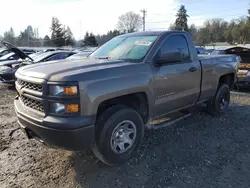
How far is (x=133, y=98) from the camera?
3.70 m

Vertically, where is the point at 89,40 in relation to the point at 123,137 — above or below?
above

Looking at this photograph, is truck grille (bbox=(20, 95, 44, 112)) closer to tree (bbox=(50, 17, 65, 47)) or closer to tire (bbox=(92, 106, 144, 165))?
tire (bbox=(92, 106, 144, 165))

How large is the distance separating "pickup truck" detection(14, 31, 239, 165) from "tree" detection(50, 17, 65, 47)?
7121 cm

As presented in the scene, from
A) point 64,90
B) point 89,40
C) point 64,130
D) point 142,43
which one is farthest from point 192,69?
point 89,40

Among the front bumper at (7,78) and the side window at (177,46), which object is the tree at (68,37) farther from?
the side window at (177,46)

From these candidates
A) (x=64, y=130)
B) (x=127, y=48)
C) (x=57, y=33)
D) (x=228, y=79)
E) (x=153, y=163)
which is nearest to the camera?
(x=64, y=130)

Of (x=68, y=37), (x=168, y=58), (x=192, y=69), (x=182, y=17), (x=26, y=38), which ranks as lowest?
(x=192, y=69)

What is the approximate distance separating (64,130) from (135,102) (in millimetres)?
1341

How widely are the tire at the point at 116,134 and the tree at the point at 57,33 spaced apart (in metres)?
72.0

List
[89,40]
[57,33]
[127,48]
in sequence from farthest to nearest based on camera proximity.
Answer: [57,33] < [89,40] < [127,48]

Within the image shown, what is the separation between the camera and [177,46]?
4.37m

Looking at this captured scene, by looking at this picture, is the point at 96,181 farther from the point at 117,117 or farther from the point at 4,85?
the point at 4,85

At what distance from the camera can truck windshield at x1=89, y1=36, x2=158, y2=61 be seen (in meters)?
3.88

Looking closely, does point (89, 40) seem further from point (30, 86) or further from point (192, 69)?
point (30, 86)
